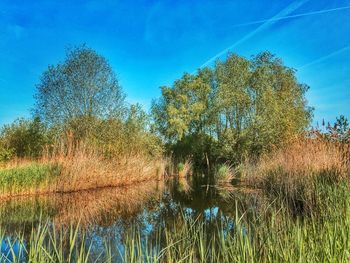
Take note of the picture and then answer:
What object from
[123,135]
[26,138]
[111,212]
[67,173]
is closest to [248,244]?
[111,212]

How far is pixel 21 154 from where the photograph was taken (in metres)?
24.6

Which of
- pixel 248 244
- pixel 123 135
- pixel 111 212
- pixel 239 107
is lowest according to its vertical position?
pixel 111 212

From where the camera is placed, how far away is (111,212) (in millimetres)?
10609

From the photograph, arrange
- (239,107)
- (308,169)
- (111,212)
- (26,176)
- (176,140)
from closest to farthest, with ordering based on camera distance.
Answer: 1. (308,169)
2. (111,212)
3. (26,176)
4. (239,107)
5. (176,140)

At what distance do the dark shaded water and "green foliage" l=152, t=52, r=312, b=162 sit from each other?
1188 cm

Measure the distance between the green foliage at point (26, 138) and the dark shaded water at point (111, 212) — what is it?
1127cm

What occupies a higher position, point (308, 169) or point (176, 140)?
point (176, 140)

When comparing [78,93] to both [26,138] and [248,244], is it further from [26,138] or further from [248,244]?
[248,244]

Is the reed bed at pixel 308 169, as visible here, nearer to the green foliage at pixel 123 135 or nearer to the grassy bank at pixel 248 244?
the grassy bank at pixel 248 244

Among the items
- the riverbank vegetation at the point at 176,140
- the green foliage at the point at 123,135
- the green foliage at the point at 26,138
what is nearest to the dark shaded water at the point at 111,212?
the riverbank vegetation at the point at 176,140

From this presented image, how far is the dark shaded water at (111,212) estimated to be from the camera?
7680 millimetres

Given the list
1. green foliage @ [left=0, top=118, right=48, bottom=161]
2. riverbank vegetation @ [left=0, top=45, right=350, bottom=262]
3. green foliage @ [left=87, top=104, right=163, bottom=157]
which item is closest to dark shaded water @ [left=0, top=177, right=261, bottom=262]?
riverbank vegetation @ [left=0, top=45, right=350, bottom=262]

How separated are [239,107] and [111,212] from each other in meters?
18.8

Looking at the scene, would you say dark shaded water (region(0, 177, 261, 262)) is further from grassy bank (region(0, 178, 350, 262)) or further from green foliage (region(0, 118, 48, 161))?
green foliage (region(0, 118, 48, 161))
